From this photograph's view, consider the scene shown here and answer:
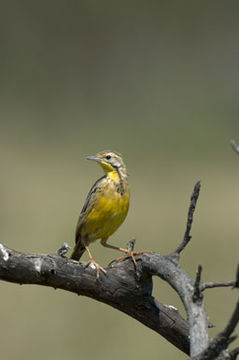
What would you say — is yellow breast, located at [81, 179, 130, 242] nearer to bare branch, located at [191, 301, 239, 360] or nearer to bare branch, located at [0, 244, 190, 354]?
bare branch, located at [0, 244, 190, 354]

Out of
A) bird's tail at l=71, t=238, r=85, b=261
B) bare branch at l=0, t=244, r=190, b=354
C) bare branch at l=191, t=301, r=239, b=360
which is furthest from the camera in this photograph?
bird's tail at l=71, t=238, r=85, b=261

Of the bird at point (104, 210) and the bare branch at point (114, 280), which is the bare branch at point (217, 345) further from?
the bird at point (104, 210)

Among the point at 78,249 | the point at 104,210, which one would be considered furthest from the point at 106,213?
the point at 78,249

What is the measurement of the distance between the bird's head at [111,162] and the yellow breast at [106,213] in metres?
0.26

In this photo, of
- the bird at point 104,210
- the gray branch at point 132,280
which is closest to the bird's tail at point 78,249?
the bird at point 104,210

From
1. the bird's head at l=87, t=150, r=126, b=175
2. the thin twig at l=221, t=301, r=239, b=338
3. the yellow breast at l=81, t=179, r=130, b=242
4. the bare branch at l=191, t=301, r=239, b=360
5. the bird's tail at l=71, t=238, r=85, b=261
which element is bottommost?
the bare branch at l=191, t=301, r=239, b=360

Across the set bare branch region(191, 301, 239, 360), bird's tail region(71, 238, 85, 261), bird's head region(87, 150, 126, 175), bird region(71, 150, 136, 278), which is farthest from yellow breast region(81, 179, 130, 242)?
bare branch region(191, 301, 239, 360)

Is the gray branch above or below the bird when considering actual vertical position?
below

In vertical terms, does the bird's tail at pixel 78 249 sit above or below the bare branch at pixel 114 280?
above

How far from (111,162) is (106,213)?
59 centimetres

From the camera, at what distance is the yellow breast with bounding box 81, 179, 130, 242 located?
625 centimetres

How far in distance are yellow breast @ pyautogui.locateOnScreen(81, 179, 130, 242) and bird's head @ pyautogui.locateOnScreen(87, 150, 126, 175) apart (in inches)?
10.2

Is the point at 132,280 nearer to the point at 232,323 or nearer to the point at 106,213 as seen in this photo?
the point at 232,323

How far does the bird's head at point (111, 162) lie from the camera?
665cm
